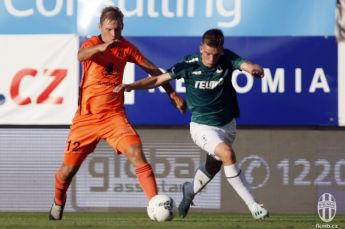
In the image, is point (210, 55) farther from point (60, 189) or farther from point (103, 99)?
point (60, 189)

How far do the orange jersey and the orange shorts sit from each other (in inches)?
3.6

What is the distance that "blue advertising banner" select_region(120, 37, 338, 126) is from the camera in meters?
13.6

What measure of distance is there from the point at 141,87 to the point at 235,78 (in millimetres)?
3394

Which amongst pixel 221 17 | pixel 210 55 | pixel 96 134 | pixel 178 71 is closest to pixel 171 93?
pixel 178 71

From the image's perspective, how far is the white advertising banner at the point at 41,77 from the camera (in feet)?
45.1

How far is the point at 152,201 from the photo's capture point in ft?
31.8

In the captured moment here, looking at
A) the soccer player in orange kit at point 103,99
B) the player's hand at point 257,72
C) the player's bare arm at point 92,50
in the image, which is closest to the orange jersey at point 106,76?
the soccer player in orange kit at point 103,99

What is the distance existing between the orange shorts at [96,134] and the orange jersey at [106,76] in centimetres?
9

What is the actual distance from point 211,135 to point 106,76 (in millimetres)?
1252

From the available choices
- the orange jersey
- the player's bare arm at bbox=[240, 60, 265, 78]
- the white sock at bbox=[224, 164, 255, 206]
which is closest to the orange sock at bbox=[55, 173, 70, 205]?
the orange jersey

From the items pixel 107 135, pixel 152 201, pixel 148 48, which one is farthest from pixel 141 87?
pixel 148 48

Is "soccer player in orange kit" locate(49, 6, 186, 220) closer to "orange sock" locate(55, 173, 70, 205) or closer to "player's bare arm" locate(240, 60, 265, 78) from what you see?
"orange sock" locate(55, 173, 70, 205)

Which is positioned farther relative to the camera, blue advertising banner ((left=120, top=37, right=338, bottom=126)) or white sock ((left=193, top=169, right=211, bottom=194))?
blue advertising banner ((left=120, top=37, right=338, bottom=126))

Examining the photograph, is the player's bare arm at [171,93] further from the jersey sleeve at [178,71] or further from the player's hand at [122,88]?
the player's hand at [122,88]
